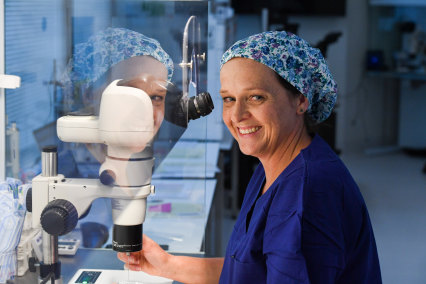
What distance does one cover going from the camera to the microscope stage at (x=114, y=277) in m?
1.39

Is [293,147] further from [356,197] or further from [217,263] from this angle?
[217,263]

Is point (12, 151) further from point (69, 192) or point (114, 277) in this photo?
point (69, 192)

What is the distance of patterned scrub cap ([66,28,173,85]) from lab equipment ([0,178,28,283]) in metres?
0.30

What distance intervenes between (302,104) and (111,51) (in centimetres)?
44

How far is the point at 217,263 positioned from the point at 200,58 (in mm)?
567

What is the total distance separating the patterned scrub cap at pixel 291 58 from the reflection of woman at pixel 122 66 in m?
0.18

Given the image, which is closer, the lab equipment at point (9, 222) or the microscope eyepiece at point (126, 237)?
the microscope eyepiece at point (126, 237)

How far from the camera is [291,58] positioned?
1.19 metres

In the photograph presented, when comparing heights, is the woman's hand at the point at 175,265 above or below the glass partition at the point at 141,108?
below

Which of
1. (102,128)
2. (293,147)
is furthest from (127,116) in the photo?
(293,147)

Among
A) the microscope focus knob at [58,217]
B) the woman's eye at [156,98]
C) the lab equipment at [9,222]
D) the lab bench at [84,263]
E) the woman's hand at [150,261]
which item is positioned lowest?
the lab bench at [84,263]

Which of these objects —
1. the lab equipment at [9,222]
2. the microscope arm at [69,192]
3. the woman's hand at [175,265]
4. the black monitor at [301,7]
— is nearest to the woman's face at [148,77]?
the microscope arm at [69,192]

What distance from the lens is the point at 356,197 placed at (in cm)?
116

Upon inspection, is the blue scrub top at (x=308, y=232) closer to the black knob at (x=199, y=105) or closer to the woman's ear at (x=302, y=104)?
the woman's ear at (x=302, y=104)
